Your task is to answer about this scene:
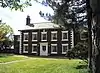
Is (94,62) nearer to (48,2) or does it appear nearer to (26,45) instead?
(48,2)

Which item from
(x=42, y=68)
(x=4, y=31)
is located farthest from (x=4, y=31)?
(x=42, y=68)

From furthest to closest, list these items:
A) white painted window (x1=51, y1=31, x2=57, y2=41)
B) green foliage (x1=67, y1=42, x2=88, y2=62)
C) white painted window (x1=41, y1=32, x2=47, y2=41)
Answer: white painted window (x1=41, y1=32, x2=47, y2=41), white painted window (x1=51, y1=31, x2=57, y2=41), green foliage (x1=67, y1=42, x2=88, y2=62)

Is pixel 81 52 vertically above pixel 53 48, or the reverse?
pixel 81 52

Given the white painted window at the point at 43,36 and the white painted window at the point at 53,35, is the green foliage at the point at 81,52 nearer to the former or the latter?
the white painted window at the point at 53,35

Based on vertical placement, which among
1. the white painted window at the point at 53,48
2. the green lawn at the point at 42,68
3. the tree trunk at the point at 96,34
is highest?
the tree trunk at the point at 96,34

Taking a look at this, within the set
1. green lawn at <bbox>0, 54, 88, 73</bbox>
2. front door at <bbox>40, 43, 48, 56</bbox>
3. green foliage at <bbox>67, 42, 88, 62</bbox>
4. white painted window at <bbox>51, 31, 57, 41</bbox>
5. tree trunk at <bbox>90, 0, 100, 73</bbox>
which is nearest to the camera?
tree trunk at <bbox>90, 0, 100, 73</bbox>

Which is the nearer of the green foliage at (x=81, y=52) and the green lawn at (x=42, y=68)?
the green lawn at (x=42, y=68)

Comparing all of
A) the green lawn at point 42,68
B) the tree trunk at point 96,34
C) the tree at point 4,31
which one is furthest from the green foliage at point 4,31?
the tree trunk at point 96,34

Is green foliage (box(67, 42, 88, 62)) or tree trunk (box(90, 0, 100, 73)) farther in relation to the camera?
green foliage (box(67, 42, 88, 62))

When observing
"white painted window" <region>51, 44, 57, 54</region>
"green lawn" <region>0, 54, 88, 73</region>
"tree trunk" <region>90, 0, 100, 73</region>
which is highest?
"tree trunk" <region>90, 0, 100, 73</region>

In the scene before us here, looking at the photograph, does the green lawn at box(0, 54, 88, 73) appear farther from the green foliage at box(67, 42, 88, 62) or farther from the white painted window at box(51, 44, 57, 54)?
the white painted window at box(51, 44, 57, 54)

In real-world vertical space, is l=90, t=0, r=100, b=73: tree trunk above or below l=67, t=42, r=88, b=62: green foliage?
above

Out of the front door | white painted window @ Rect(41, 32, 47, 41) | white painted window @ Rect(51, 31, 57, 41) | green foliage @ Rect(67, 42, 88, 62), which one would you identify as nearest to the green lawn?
green foliage @ Rect(67, 42, 88, 62)

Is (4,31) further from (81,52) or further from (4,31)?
(81,52)
